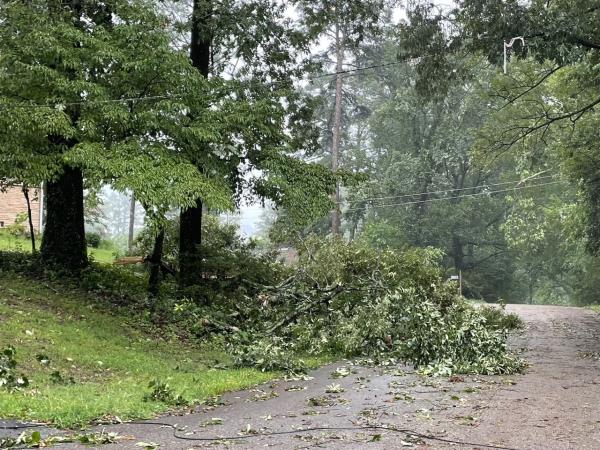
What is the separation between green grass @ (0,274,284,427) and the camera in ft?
19.4

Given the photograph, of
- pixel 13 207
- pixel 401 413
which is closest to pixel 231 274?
pixel 401 413

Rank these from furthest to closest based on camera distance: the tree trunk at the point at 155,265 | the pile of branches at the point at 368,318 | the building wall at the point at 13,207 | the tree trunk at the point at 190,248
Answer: the building wall at the point at 13,207
the tree trunk at the point at 190,248
the tree trunk at the point at 155,265
the pile of branches at the point at 368,318

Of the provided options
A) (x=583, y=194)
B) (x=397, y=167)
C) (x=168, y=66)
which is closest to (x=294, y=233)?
(x=168, y=66)

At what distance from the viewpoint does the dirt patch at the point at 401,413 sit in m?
5.03

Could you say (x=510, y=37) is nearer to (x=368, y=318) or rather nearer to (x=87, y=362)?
(x=368, y=318)

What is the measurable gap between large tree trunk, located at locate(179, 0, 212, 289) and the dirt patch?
5631mm

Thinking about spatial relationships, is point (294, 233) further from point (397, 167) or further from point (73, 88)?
point (397, 167)

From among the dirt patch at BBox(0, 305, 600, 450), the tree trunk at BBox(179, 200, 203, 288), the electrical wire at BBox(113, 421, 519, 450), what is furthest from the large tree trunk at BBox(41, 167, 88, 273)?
the electrical wire at BBox(113, 421, 519, 450)

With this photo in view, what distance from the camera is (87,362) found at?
8227mm

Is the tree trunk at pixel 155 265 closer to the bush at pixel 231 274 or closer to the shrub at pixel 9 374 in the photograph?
the bush at pixel 231 274

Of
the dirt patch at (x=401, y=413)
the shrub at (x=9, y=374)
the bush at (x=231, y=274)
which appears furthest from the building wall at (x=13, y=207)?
the dirt patch at (x=401, y=413)

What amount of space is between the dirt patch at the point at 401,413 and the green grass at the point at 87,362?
464 mm

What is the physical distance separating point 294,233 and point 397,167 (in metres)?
25.6

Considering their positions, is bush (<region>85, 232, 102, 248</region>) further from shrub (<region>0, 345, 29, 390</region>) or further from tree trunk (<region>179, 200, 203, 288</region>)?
shrub (<region>0, 345, 29, 390</region>)
